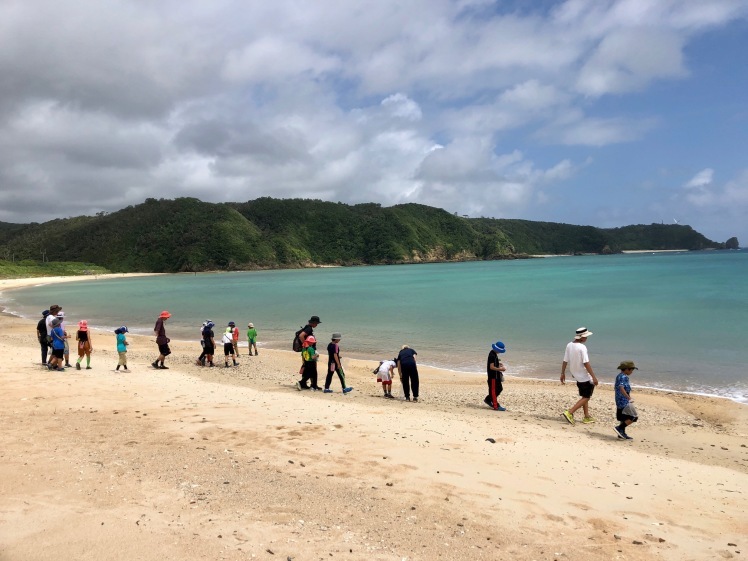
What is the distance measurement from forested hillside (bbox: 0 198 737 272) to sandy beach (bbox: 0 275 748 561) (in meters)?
133

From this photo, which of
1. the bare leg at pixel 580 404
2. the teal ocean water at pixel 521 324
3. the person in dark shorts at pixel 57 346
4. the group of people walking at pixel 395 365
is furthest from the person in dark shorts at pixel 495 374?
the person in dark shorts at pixel 57 346

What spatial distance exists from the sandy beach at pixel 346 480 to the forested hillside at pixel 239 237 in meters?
133

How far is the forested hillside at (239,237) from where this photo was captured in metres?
138

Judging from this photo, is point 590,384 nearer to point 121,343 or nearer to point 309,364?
point 309,364

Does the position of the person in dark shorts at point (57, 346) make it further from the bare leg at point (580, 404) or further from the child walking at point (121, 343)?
the bare leg at point (580, 404)

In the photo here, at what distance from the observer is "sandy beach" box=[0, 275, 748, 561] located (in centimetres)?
457

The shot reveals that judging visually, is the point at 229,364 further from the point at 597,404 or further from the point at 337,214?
the point at 337,214

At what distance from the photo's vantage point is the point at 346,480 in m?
5.95

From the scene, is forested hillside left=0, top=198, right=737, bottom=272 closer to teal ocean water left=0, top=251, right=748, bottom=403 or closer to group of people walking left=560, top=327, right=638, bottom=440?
teal ocean water left=0, top=251, right=748, bottom=403

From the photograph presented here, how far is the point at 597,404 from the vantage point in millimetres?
11594

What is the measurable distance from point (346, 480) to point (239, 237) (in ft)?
486

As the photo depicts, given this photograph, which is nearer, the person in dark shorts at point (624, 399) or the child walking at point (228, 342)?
the person in dark shorts at point (624, 399)

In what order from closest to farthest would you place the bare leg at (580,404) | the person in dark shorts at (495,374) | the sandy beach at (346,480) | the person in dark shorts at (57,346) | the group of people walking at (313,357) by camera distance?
the sandy beach at (346,480) → the bare leg at (580,404) → the person in dark shorts at (495,374) → the group of people walking at (313,357) → the person in dark shorts at (57,346)

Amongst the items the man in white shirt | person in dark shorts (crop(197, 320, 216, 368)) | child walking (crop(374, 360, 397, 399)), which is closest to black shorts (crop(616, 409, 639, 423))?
the man in white shirt
